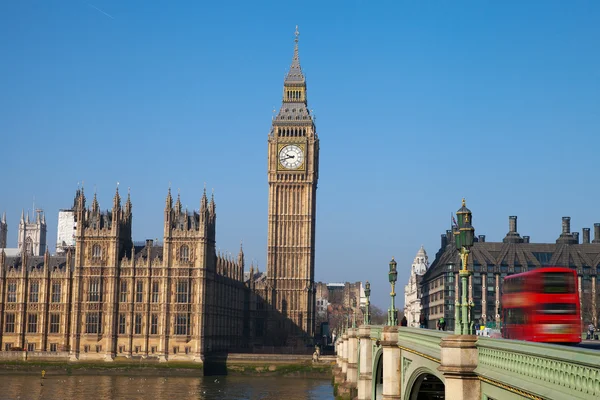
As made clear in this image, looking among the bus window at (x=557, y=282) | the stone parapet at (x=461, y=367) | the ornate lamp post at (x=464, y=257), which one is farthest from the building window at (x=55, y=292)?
the stone parapet at (x=461, y=367)

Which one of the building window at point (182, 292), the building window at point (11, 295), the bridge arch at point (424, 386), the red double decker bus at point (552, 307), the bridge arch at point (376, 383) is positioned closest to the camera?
the bridge arch at point (424, 386)

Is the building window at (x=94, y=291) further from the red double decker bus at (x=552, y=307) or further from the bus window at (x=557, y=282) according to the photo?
the bus window at (x=557, y=282)

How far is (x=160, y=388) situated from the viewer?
100125mm

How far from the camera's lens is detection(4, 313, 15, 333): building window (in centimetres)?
12400

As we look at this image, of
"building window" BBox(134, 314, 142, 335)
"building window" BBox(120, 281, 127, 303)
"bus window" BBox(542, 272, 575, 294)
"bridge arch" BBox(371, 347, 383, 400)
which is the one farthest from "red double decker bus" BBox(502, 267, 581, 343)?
"building window" BBox(120, 281, 127, 303)

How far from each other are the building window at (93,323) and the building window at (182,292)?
10.8m

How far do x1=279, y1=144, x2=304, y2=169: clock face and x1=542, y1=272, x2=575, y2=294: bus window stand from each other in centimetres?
11537

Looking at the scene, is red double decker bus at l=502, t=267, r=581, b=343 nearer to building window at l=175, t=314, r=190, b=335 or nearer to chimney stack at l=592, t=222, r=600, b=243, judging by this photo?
building window at l=175, t=314, r=190, b=335

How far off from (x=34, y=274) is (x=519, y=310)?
320 ft

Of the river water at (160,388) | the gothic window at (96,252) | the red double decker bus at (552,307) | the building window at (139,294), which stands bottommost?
the river water at (160,388)

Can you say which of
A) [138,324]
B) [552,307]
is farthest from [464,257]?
[138,324]

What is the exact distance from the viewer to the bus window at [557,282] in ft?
118

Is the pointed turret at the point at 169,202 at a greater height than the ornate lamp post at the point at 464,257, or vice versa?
the pointed turret at the point at 169,202

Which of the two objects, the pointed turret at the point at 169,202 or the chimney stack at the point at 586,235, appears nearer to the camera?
the pointed turret at the point at 169,202
